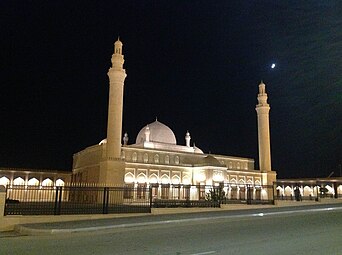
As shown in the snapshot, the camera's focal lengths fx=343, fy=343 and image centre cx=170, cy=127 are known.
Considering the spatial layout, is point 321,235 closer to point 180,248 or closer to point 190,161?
point 180,248

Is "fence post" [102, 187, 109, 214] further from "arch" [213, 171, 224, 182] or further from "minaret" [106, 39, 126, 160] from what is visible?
"arch" [213, 171, 224, 182]

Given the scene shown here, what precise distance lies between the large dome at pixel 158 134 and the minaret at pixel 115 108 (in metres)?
16.2

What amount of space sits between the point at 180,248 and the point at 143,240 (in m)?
1.53

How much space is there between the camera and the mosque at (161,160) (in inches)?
1353

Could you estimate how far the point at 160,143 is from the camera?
47594mm

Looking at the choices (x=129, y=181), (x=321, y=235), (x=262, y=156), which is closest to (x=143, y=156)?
(x=129, y=181)

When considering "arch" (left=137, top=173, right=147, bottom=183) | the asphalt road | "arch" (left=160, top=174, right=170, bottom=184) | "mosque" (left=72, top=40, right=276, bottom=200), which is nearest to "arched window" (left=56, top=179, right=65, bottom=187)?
"mosque" (left=72, top=40, right=276, bottom=200)

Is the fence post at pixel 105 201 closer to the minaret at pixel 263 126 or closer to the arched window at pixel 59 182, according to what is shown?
the arched window at pixel 59 182

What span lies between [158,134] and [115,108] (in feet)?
57.9

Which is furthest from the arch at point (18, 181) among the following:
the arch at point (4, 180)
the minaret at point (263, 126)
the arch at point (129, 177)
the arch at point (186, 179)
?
the minaret at point (263, 126)

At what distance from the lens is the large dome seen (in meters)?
49.0

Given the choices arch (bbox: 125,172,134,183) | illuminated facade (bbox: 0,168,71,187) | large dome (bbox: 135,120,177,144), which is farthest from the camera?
large dome (bbox: 135,120,177,144)

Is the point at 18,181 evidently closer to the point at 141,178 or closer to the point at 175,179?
the point at 141,178

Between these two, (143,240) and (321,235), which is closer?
(143,240)
